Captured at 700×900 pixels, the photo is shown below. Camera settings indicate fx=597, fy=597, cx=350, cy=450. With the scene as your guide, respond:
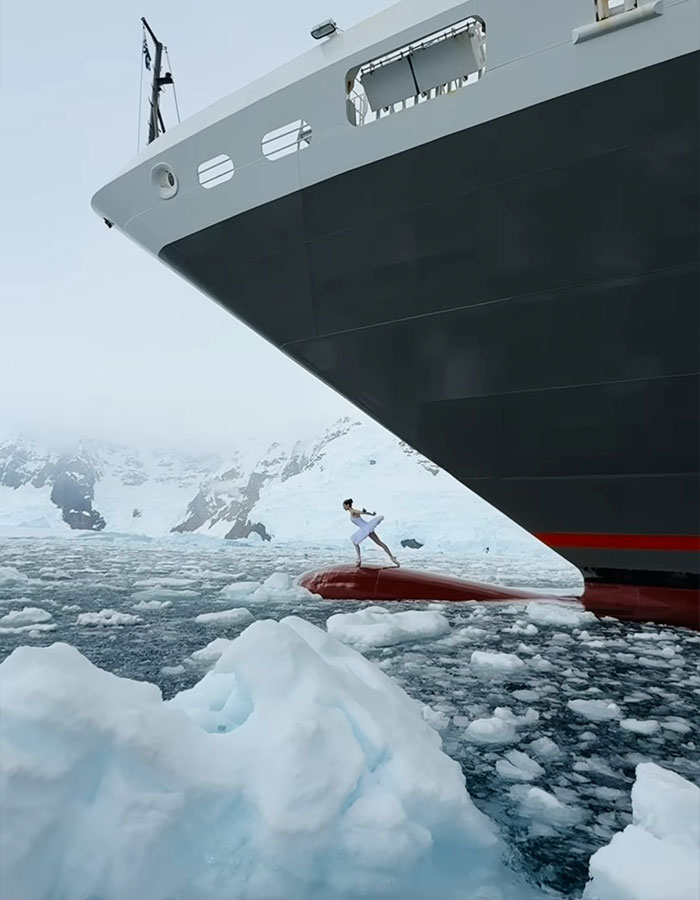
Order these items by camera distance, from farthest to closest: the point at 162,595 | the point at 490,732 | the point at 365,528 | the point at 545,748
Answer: the point at 365,528, the point at 162,595, the point at 490,732, the point at 545,748

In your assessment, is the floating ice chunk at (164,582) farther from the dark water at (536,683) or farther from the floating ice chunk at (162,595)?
the dark water at (536,683)

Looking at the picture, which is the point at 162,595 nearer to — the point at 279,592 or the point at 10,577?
the point at 279,592

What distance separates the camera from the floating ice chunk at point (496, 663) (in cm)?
321

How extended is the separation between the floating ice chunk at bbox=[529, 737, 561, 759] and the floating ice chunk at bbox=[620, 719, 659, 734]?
385 mm

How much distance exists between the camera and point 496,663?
129 inches

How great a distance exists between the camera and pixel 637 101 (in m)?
2.94

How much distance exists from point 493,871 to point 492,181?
3.17 metres

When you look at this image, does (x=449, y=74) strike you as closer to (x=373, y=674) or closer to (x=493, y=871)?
(x=373, y=674)

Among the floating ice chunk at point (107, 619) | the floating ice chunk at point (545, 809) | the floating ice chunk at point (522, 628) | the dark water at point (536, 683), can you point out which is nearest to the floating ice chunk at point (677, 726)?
the dark water at point (536, 683)

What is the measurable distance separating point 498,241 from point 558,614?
3.11 meters

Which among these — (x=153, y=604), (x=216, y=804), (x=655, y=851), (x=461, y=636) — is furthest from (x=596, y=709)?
(x=153, y=604)

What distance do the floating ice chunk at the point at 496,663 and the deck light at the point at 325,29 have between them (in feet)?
12.6

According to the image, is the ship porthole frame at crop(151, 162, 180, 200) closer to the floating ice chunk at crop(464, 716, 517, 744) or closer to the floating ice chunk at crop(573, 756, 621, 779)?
the floating ice chunk at crop(464, 716, 517, 744)

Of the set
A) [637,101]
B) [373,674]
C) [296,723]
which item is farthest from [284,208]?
[296,723]
